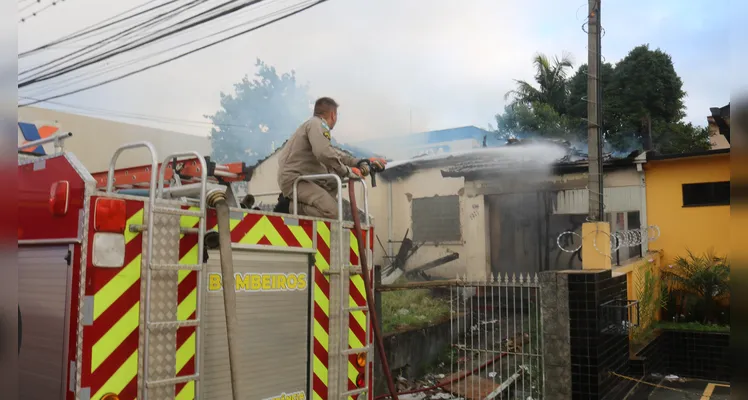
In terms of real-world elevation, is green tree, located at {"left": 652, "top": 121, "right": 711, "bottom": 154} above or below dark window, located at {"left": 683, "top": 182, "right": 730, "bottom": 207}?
above

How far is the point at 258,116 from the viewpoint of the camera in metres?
28.5

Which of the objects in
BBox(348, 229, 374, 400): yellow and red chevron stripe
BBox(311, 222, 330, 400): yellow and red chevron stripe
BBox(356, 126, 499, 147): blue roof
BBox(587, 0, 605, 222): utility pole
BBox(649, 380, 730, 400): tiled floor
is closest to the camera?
BBox(311, 222, 330, 400): yellow and red chevron stripe

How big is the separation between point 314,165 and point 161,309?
2041mm

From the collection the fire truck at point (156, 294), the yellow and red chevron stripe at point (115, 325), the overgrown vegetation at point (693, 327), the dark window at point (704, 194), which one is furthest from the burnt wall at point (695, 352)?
the yellow and red chevron stripe at point (115, 325)

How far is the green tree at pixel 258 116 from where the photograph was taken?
91.2 feet

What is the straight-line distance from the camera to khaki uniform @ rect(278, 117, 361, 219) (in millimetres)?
4430

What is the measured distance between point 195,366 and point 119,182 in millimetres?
2887

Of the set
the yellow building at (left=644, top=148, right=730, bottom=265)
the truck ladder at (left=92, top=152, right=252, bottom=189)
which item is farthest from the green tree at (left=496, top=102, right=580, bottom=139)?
the truck ladder at (left=92, top=152, right=252, bottom=189)

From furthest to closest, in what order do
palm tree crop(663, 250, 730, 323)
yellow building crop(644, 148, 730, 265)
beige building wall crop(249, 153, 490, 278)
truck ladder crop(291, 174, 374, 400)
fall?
beige building wall crop(249, 153, 490, 278)
yellow building crop(644, 148, 730, 265)
palm tree crop(663, 250, 730, 323)
truck ladder crop(291, 174, 374, 400)

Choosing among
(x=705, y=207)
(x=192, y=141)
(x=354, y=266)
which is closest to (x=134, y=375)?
(x=354, y=266)

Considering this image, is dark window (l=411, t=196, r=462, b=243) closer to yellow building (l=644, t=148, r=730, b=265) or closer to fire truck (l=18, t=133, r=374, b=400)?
yellow building (l=644, t=148, r=730, b=265)

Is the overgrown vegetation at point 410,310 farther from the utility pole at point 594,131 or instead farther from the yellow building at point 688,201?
the yellow building at point 688,201

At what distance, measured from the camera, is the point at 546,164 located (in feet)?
49.5

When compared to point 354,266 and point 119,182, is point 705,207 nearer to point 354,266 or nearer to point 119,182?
point 354,266
